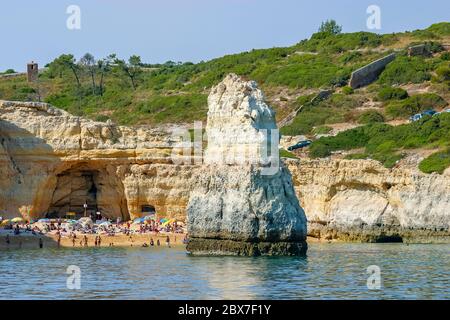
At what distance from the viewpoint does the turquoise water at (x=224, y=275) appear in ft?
105

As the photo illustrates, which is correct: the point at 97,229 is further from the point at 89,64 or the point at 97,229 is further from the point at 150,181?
the point at 89,64

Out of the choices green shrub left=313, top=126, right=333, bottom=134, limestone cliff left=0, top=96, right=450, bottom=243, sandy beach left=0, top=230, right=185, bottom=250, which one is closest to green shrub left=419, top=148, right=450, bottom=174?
limestone cliff left=0, top=96, right=450, bottom=243

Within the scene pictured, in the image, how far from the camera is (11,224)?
174ft

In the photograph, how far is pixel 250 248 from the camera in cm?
4147

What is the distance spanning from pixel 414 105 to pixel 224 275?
42341 mm

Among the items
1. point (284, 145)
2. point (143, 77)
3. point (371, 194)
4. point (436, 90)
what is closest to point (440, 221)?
point (371, 194)

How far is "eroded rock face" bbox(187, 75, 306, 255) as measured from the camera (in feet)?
136

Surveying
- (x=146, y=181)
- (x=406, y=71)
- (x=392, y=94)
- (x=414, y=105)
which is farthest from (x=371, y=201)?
(x=406, y=71)

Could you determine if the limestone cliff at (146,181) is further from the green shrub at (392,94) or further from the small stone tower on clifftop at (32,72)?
the small stone tower on clifftop at (32,72)

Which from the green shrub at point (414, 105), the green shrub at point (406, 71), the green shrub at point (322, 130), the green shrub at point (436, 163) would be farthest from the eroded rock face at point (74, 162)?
the green shrub at point (406, 71)

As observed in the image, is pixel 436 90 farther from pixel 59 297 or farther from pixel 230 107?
pixel 59 297

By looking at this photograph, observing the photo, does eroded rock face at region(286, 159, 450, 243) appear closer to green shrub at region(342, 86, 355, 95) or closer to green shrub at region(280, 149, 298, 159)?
green shrub at region(280, 149, 298, 159)

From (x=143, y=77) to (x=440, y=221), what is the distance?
5823cm

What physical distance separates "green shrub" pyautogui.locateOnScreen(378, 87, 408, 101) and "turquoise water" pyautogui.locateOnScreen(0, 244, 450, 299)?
3254 centimetres
